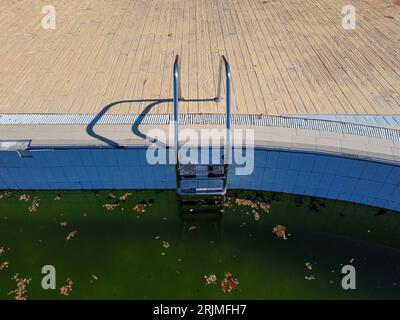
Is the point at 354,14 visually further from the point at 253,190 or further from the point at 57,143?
the point at 57,143

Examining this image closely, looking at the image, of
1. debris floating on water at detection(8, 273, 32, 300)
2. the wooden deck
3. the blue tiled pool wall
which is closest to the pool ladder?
the blue tiled pool wall

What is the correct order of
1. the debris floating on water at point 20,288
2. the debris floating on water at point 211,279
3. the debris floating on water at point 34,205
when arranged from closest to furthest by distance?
the debris floating on water at point 20,288
the debris floating on water at point 211,279
the debris floating on water at point 34,205

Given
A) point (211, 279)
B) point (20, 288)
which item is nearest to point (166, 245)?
point (211, 279)

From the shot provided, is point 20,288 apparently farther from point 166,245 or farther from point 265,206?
point 265,206

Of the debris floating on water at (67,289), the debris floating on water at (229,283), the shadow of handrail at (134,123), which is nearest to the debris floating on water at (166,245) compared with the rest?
the debris floating on water at (229,283)

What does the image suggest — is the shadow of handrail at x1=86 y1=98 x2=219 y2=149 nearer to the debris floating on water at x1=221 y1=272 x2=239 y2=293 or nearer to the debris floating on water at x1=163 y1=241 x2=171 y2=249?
the debris floating on water at x1=163 y1=241 x2=171 y2=249

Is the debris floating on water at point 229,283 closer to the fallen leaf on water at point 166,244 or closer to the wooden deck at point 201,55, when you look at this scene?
the fallen leaf on water at point 166,244
